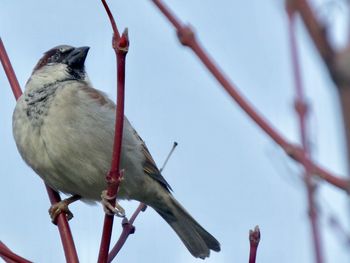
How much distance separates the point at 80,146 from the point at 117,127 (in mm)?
2283

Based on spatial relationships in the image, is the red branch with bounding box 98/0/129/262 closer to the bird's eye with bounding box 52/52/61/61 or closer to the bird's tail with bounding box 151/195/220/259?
the bird's tail with bounding box 151/195/220/259

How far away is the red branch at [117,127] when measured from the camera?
1.49m

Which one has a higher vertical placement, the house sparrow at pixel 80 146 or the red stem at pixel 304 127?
the red stem at pixel 304 127

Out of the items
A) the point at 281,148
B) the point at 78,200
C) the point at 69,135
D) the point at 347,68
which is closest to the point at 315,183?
the point at 281,148

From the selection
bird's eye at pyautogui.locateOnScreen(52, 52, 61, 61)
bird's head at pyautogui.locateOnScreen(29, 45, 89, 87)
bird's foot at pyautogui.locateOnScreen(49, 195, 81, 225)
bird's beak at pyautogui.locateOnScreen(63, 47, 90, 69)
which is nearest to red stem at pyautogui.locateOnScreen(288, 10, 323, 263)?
bird's foot at pyautogui.locateOnScreen(49, 195, 81, 225)

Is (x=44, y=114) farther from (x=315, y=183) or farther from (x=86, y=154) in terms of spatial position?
(x=315, y=183)

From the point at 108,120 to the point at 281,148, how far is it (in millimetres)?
3287

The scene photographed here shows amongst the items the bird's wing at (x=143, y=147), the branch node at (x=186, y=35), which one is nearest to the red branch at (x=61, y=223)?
the bird's wing at (x=143, y=147)

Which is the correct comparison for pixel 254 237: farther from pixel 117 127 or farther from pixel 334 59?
pixel 334 59

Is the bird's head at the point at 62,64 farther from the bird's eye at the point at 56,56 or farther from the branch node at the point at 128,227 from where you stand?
the branch node at the point at 128,227

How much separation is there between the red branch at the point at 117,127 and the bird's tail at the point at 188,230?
241 cm

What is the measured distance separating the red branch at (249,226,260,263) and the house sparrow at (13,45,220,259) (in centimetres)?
247

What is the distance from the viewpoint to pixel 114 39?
1521 mm

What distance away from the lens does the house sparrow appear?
3986 mm
